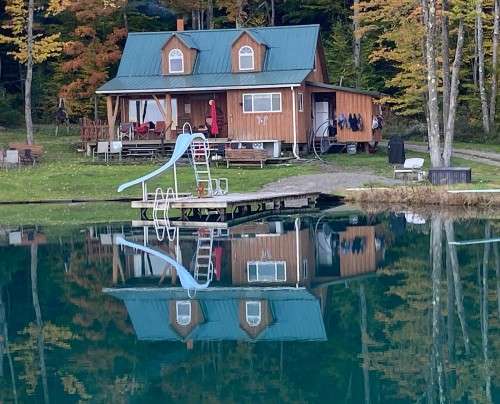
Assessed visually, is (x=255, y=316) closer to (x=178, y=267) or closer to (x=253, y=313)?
(x=253, y=313)

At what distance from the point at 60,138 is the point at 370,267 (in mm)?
29513

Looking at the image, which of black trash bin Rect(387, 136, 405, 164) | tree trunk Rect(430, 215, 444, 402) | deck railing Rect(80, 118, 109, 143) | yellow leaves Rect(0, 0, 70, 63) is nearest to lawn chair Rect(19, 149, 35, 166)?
deck railing Rect(80, 118, 109, 143)

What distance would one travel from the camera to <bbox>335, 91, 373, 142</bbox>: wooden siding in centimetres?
4150

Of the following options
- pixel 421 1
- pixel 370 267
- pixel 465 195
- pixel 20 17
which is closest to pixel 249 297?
pixel 370 267

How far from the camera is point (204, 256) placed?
21.8m

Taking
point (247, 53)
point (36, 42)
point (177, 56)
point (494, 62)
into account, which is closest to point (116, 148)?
point (177, 56)

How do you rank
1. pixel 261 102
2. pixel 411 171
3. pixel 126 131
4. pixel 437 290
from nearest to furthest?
pixel 437 290
pixel 411 171
pixel 261 102
pixel 126 131

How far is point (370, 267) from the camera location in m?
20.0

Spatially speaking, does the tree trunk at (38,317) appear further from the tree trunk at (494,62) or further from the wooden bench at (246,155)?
the tree trunk at (494,62)

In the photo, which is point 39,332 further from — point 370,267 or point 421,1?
point 421,1

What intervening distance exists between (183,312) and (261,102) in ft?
83.9

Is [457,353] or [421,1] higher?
[421,1]

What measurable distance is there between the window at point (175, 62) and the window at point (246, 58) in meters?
2.42

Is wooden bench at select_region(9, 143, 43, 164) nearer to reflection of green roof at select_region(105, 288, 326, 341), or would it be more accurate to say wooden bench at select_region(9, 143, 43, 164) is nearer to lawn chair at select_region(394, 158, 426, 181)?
lawn chair at select_region(394, 158, 426, 181)
